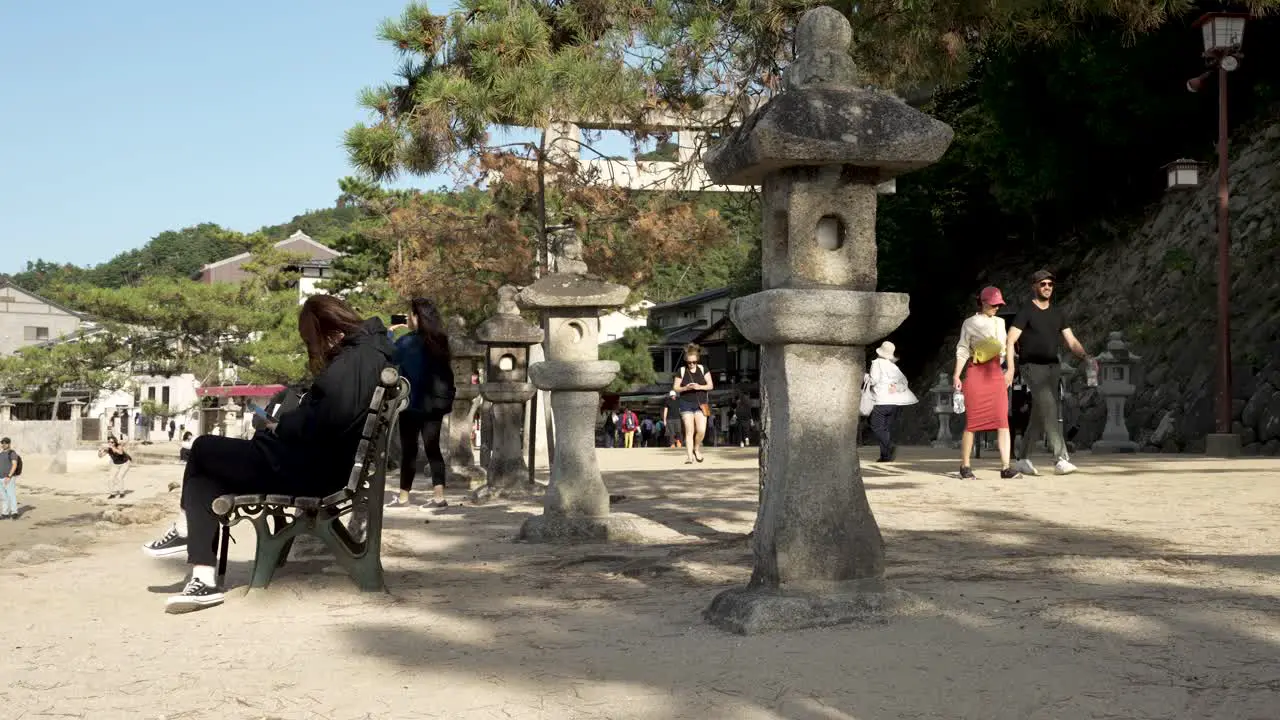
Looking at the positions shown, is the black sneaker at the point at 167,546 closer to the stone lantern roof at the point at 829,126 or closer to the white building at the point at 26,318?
the stone lantern roof at the point at 829,126

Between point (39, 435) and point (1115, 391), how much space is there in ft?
109

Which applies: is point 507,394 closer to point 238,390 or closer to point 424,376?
point 424,376

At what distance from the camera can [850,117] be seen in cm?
476

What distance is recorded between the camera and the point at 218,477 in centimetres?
565

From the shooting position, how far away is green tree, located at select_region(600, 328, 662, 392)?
146 ft

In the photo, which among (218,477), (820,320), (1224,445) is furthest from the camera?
(1224,445)

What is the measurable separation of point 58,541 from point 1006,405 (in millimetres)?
8325

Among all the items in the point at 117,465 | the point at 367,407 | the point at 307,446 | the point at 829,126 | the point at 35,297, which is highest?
the point at 35,297

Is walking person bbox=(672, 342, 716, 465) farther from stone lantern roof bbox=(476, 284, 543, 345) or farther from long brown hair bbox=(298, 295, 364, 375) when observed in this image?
long brown hair bbox=(298, 295, 364, 375)

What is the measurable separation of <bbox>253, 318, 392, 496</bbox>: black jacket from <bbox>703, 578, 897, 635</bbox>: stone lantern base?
2.13m

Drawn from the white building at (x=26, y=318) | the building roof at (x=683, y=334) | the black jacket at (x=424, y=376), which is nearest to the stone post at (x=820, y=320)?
the black jacket at (x=424, y=376)

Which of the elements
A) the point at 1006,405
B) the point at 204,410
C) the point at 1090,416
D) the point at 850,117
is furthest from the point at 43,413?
the point at 850,117

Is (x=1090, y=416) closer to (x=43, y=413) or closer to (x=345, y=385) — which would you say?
(x=345, y=385)

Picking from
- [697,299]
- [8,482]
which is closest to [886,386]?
[8,482]
